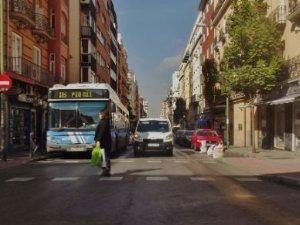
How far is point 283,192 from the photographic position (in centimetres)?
1330

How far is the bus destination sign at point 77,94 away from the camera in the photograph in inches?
1067

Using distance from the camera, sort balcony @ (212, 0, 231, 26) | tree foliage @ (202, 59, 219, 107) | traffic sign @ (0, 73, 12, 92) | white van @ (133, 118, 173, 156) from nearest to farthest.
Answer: traffic sign @ (0, 73, 12, 92)
white van @ (133, 118, 173, 156)
tree foliage @ (202, 59, 219, 107)
balcony @ (212, 0, 231, 26)

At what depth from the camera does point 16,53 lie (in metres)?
35.0

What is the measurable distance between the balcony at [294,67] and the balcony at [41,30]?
15.2 metres

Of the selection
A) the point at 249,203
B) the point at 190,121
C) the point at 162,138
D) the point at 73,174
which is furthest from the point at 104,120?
the point at 190,121

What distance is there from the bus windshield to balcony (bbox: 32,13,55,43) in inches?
491

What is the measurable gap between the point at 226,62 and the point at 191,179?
65.3 feet

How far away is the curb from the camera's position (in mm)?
14924

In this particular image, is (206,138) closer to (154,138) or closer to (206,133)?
(206,133)

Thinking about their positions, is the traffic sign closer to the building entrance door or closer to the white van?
the white van

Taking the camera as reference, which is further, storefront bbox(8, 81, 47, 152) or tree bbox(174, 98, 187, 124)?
tree bbox(174, 98, 187, 124)

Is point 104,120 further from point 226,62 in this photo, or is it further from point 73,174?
point 226,62

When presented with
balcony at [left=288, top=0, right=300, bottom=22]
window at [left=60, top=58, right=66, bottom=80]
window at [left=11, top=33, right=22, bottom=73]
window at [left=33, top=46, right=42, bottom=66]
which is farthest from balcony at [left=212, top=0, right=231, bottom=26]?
window at [left=11, top=33, right=22, bottom=73]

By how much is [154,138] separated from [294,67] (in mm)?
8964
